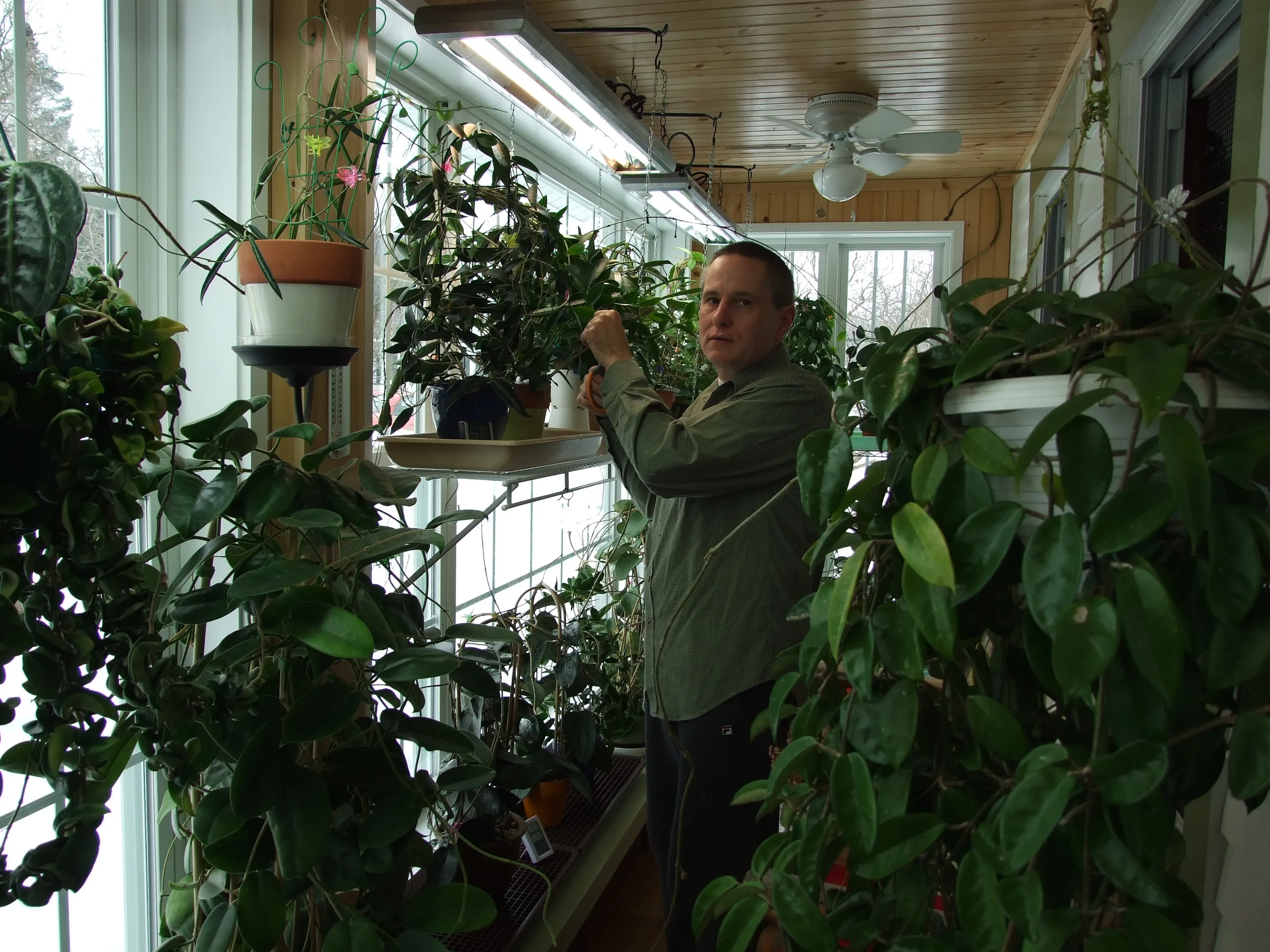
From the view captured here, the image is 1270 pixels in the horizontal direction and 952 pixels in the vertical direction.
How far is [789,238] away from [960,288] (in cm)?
520

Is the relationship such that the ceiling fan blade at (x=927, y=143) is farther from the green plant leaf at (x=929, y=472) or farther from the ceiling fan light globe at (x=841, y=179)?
the green plant leaf at (x=929, y=472)

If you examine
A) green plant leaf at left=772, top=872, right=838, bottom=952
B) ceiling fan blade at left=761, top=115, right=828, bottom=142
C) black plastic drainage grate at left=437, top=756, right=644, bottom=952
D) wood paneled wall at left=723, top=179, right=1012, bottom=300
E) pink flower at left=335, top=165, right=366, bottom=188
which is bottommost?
black plastic drainage grate at left=437, top=756, right=644, bottom=952

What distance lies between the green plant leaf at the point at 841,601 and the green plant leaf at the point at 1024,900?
19cm

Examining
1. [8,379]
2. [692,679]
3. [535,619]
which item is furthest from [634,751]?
[8,379]

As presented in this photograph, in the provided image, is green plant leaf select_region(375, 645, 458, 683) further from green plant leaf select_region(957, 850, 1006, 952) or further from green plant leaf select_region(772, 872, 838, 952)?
green plant leaf select_region(957, 850, 1006, 952)

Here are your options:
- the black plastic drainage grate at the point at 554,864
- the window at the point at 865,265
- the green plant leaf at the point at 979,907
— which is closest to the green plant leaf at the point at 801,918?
the green plant leaf at the point at 979,907

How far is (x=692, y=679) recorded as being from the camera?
1776 mm

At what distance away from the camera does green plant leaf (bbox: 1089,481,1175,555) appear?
1.92ft

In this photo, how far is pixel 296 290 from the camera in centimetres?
124

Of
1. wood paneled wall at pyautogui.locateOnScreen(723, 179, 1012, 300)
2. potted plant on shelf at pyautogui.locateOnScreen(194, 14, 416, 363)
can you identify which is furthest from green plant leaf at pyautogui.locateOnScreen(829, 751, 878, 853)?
wood paneled wall at pyautogui.locateOnScreen(723, 179, 1012, 300)

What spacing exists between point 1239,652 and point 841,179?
3.47 metres

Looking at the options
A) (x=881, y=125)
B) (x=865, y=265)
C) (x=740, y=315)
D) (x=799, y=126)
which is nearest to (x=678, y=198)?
(x=799, y=126)

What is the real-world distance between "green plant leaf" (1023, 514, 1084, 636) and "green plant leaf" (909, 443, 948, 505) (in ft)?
0.26

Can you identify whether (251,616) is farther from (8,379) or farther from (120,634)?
(8,379)
